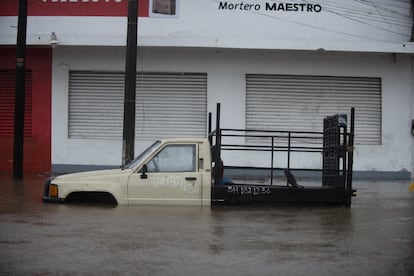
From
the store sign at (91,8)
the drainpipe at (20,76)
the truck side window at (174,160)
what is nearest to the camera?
the truck side window at (174,160)

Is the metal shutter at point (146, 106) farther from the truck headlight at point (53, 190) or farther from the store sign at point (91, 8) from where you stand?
the truck headlight at point (53, 190)

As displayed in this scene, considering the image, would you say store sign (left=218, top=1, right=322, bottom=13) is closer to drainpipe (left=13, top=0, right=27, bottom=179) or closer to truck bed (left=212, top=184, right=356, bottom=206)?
drainpipe (left=13, top=0, right=27, bottom=179)

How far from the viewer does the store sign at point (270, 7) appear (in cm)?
1838

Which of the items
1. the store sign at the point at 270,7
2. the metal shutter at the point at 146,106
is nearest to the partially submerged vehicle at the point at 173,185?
the metal shutter at the point at 146,106

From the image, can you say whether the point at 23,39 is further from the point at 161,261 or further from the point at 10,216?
the point at 161,261

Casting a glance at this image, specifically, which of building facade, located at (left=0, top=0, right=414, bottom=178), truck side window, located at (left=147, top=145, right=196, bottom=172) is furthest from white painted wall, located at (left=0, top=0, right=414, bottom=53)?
truck side window, located at (left=147, top=145, right=196, bottom=172)

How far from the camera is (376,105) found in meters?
18.8

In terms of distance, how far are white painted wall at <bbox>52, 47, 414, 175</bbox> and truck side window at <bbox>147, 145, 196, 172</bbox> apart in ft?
26.6

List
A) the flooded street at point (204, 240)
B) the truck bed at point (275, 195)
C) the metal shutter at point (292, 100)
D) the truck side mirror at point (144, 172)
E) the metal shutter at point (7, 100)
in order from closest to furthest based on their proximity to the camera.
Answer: the flooded street at point (204, 240) < the truck side mirror at point (144, 172) < the truck bed at point (275, 195) < the metal shutter at point (292, 100) < the metal shutter at point (7, 100)

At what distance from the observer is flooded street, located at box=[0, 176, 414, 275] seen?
21.0 feet

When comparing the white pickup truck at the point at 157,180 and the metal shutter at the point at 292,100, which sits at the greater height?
the metal shutter at the point at 292,100

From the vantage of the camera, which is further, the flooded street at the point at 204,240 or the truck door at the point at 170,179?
the truck door at the point at 170,179

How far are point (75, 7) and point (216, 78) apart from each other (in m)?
5.20

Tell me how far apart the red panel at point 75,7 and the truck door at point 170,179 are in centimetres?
923
